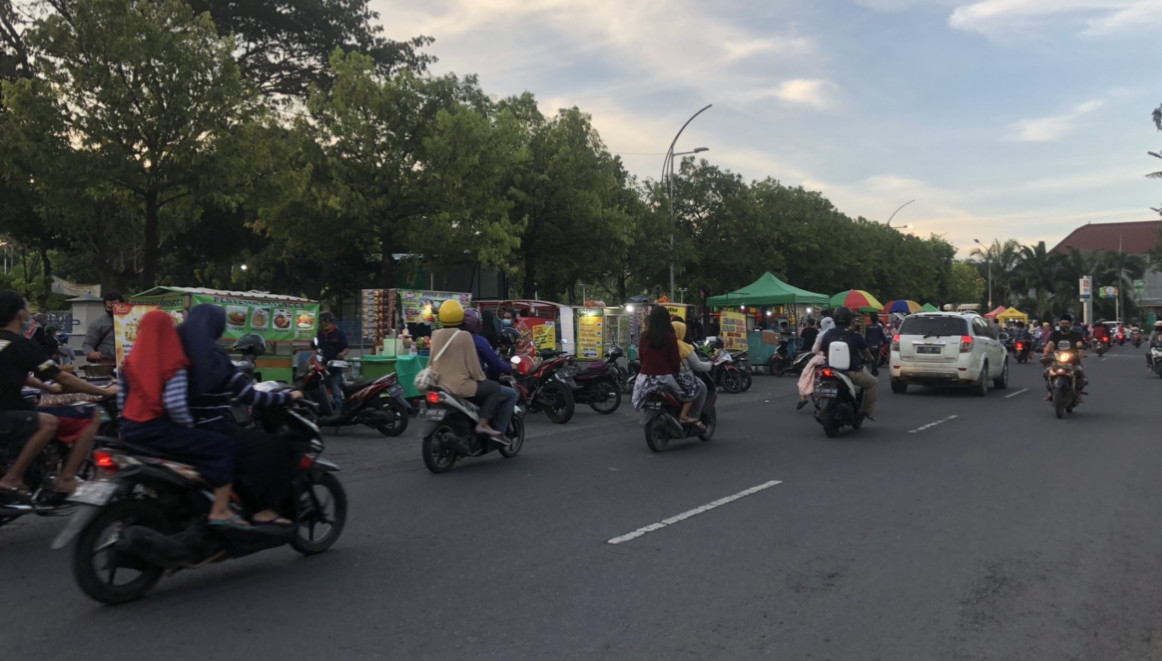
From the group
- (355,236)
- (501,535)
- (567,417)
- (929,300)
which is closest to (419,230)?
(355,236)

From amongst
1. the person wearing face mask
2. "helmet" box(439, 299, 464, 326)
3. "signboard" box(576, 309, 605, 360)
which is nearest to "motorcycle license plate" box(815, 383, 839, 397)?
"helmet" box(439, 299, 464, 326)

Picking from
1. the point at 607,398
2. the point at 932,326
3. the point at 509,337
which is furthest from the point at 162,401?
the point at 932,326

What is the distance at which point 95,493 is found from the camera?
14.6 feet

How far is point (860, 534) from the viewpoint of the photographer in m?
6.11

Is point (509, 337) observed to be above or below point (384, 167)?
below

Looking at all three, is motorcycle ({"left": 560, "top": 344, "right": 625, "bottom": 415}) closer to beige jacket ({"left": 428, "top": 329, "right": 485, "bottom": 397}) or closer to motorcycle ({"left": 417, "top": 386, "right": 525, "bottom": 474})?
motorcycle ({"left": 417, "top": 386, "right": 525, "bottom": 474})

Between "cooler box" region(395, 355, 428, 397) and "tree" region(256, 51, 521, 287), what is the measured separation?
288 inches

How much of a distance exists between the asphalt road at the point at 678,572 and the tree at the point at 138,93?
369 inches

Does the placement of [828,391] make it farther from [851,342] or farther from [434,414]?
[434,414]

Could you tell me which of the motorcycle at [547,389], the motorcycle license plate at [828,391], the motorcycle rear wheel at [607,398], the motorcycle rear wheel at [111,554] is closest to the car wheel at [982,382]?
the motorcycle license plate at [828,391]

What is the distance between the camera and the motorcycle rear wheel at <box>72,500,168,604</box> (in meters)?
4.48

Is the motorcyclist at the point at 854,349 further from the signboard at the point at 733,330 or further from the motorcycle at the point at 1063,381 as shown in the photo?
the signboard at the point at 733,330

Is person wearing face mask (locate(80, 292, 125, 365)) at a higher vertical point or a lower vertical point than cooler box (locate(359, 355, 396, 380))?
higher

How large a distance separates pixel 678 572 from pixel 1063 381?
10270mm
